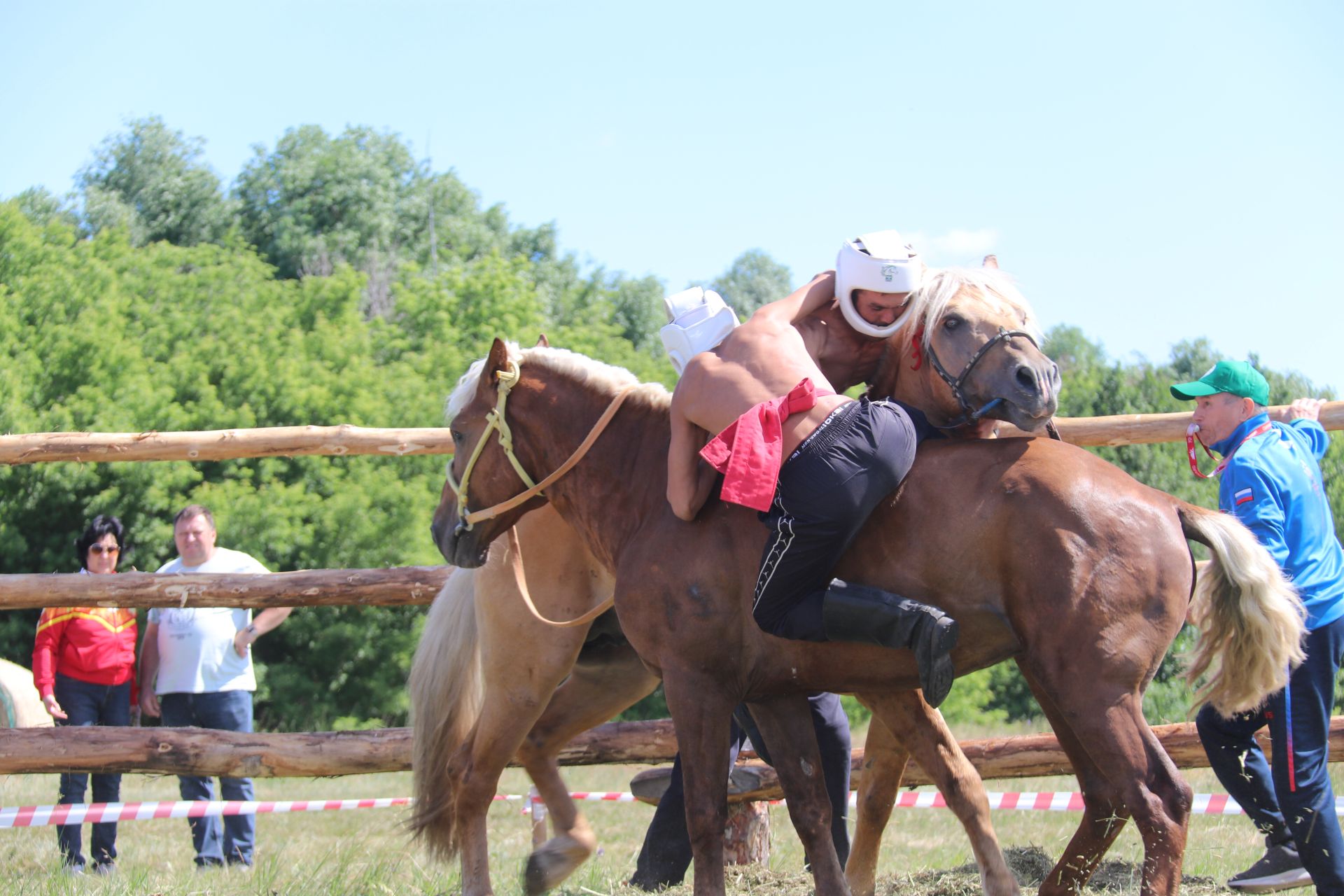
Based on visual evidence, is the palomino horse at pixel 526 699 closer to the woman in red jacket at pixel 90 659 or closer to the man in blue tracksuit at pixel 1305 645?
the man in blue tracksuit at pixel 1305 645

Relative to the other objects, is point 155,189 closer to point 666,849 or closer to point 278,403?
point 278,403

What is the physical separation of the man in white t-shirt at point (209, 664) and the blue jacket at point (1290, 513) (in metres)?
5.19

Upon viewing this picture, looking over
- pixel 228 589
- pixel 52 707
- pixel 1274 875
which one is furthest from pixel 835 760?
pixel 52 707

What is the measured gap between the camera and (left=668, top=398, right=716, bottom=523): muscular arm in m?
3.76

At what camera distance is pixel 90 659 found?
290 inches

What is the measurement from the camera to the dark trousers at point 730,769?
4.91 m

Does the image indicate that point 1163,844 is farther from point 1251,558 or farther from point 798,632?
point 798,632

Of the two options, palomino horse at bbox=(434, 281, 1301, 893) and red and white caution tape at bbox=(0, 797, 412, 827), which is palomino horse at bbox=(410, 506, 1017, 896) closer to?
palomino horse at bbox=(434, 281, 1301, 893)

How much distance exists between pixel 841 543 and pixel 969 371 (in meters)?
0.63

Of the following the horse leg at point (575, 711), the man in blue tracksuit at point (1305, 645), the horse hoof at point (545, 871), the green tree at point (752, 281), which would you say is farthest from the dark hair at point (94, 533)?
the green tree at point (752, 281)

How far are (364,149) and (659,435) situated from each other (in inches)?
1651

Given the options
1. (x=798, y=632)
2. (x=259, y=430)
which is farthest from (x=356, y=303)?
(x=798, y=632)

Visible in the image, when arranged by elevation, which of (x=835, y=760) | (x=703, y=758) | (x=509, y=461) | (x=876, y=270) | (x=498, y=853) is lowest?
(x=498, y=853)

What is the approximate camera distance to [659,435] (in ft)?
14.1
